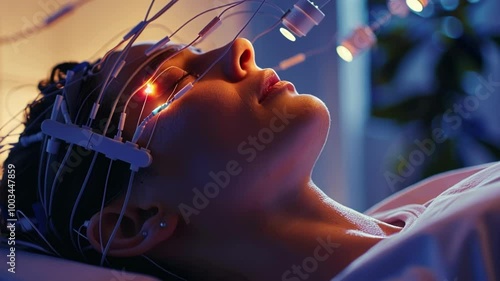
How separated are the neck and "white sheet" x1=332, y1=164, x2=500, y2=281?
0.19 m

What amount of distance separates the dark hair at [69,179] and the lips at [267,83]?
0.67ft

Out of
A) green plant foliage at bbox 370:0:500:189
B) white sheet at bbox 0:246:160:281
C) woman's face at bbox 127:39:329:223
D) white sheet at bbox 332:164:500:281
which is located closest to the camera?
white sheet at bbox 332:164:500:281

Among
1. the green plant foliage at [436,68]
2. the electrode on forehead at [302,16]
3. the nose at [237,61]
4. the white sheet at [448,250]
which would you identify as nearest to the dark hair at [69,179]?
the nose at [237,61]

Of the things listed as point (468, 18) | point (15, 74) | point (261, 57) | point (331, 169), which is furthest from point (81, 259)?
point (468, 18)

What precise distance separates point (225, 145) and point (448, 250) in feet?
1.37

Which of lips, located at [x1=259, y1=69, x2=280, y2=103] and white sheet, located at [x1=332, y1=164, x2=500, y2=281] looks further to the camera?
lips, located at [x1=259, y1=69, x2=280, y2=103]

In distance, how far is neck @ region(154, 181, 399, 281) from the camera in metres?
0.94

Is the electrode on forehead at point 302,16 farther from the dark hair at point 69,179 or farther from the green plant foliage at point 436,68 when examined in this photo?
the green plant foliage at point 436,68

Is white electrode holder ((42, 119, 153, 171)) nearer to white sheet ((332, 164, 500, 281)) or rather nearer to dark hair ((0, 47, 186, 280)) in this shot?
dark hair ((0, 47, 186, 280))

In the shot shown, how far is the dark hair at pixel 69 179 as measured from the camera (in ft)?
3.21

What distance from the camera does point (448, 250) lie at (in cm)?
70

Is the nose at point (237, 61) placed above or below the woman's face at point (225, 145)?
above

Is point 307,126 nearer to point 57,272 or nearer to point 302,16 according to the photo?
point 302,16

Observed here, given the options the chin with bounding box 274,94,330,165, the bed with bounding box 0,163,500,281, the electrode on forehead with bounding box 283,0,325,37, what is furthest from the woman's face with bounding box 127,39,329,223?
the bed with bounding box 0,163,500,281
